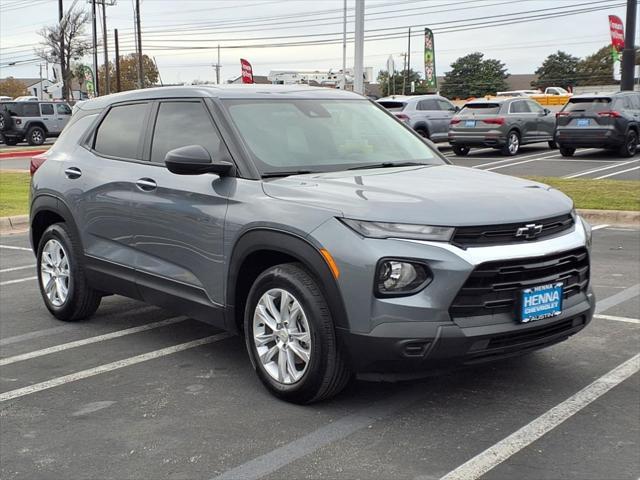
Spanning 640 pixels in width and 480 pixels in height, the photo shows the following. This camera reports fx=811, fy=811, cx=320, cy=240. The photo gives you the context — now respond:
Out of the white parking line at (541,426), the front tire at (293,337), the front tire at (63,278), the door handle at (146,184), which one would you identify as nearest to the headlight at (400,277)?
the front tire at (293,337)

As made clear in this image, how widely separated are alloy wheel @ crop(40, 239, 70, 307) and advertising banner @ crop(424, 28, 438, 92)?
160 feet

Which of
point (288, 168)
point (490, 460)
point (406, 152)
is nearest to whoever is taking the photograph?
point (490, 460)

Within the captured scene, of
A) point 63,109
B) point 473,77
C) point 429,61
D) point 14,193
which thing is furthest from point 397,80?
point 14,193

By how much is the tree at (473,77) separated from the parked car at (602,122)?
8850cm

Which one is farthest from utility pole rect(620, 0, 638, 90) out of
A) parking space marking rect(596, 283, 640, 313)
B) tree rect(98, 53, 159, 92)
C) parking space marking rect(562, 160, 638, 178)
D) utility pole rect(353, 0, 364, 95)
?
tree rect(98, 53, 159, 92)

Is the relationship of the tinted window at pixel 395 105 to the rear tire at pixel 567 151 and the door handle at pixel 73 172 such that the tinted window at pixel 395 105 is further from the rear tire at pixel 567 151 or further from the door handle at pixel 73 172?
the door handle at pixel 73 172

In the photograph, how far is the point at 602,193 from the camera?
13.6 meters

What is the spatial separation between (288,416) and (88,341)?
2.17m

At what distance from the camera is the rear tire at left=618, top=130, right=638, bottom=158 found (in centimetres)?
2120

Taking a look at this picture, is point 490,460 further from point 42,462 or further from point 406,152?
point 406,152

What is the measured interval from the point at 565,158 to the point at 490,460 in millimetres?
19733

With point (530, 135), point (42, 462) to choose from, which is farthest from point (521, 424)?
point (530, 135)

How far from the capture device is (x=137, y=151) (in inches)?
220

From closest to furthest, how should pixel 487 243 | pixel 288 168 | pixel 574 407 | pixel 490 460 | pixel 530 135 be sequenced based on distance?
pixel 490 460, pixel 487 243, pixel 574 407, pixel 288 168, pixel 530 135
